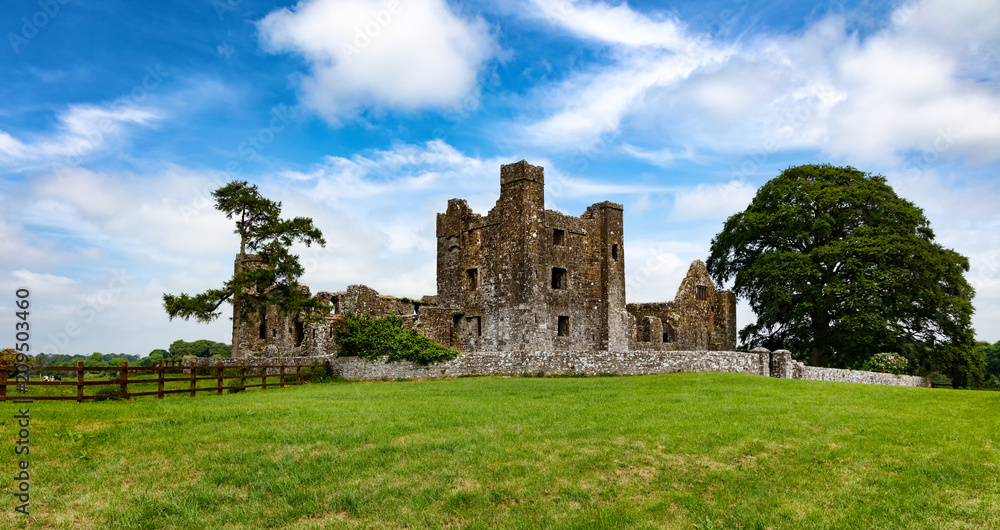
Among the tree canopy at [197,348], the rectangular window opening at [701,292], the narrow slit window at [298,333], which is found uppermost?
the rectangular window opening at [701,292]

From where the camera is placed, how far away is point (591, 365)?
2644 cm

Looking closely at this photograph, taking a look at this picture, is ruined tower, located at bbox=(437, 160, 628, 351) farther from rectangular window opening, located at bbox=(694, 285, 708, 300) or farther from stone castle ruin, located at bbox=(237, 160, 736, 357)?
rectangular window opening, located at bbox=(694, 285, 708, 300)

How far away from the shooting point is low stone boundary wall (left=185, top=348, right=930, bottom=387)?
26.5 metres

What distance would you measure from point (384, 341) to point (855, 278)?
2520 cm

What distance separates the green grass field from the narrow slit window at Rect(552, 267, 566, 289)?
63.2 feet

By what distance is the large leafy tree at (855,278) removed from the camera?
3303 cm

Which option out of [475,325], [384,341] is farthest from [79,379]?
[475,325]

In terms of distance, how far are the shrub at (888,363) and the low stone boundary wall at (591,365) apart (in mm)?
4765

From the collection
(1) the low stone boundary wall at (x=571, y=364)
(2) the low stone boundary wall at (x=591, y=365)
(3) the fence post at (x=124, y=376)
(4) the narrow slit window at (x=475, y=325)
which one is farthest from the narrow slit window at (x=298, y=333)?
(3) the fence post at (x=124, y=376)

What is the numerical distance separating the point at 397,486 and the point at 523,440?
10.2 feet

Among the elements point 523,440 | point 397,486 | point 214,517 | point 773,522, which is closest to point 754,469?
point 773,522

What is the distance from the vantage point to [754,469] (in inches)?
393

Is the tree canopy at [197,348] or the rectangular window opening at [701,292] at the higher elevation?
the rectangular window opening at [701,292]

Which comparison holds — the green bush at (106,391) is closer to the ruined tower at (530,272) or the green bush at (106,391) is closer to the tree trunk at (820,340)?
the ruined tower at (530,272)
